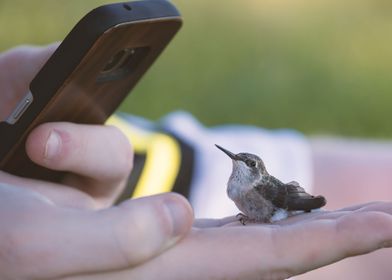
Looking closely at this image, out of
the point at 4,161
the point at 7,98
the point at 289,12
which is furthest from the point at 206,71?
the point at 4,161

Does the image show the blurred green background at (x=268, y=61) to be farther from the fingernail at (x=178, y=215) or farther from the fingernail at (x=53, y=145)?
the fingernail at (x=178, y=215)

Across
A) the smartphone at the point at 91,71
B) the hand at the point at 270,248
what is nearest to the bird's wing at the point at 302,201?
the hand at the point at 270,248

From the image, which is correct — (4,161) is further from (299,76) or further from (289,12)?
(289,12)

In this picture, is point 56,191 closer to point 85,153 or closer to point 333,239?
point 85,153

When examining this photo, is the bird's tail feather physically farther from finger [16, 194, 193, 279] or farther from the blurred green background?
the blurred green background

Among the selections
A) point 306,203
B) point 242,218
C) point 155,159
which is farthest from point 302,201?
point 155,159
